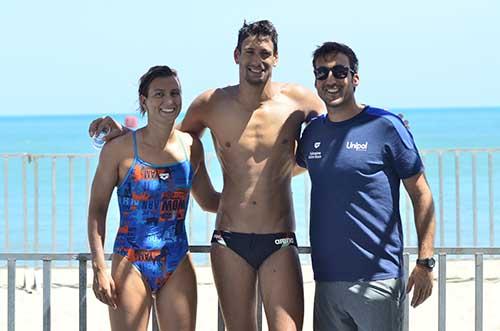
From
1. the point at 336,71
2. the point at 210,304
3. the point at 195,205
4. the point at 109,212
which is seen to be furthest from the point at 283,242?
the point at 109,212

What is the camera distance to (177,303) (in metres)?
4.91

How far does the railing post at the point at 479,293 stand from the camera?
5.16 meters

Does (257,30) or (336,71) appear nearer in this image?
(336,71)

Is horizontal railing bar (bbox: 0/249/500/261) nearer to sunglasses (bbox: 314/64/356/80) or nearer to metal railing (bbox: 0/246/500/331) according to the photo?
metal railing (bbox: 0/246/500/331)

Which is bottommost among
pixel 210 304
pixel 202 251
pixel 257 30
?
pixel 210 304

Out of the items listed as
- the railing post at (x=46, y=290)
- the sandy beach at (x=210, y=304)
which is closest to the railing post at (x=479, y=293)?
the railing post at (x=46, y=290)

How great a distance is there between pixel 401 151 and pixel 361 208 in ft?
1.07

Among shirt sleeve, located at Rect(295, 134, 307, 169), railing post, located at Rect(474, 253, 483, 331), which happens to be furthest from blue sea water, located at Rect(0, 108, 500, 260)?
shirt sleeve, located at Rect(295, 134, 307, 169)

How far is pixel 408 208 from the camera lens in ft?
31.1

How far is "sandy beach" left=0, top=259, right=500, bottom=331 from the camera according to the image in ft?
27.2

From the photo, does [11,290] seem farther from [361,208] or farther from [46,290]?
[361,208]

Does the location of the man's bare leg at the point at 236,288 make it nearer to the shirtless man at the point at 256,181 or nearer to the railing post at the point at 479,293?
the shirtless man at the point at 256,181

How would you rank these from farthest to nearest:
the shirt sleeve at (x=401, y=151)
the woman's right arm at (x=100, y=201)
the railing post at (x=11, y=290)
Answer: the railing post at (x=11, y=290) < the woman's right arm at (x=100, y=201) < the shirt sleeve at (x=401, y=151)

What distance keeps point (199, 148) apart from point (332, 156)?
0.83 metres
